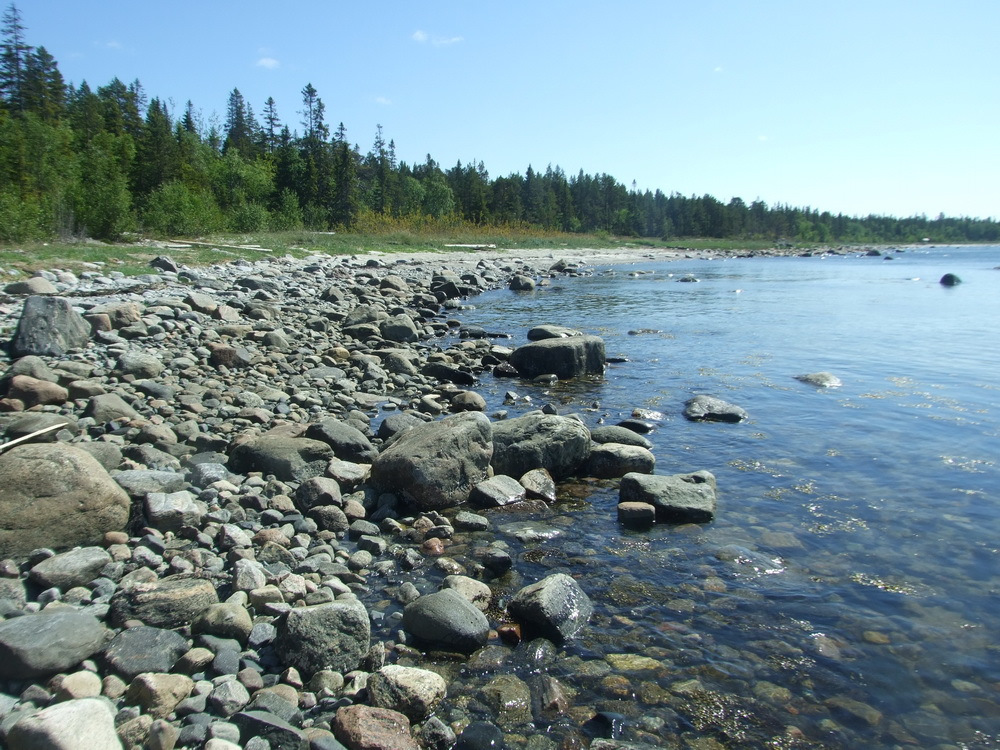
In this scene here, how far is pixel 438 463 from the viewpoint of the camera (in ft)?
24.0

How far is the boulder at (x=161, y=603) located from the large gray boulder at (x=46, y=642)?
252mm

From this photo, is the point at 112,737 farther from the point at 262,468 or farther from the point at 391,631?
the point at 262,468

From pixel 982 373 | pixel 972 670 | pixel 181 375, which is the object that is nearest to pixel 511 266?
pixel 982 373

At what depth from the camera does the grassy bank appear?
17.9m

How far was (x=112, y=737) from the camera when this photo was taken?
324 cm

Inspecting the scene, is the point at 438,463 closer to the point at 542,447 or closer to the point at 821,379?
the point at 542,447

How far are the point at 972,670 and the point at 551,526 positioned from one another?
3.73 metres

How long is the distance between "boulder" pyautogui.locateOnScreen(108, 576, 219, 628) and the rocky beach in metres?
0.01

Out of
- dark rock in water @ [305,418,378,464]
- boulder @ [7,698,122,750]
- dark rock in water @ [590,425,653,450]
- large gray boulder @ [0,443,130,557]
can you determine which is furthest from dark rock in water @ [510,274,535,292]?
boulder @ [7,698,122,750]

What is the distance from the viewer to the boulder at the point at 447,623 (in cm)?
472

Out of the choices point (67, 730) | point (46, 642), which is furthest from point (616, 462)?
point (67, 730)

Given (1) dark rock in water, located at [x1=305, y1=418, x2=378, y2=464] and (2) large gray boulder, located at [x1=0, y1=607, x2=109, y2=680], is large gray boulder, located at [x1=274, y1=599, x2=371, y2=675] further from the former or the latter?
(1) dark rock in water, located at [x1=305, y1=418, x2=378, y2=464]

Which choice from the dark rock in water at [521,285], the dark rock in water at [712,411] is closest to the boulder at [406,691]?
the dark rock in water at [712,411]

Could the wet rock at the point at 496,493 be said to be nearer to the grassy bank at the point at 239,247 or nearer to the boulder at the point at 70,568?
the boulder at the point at 70,568
